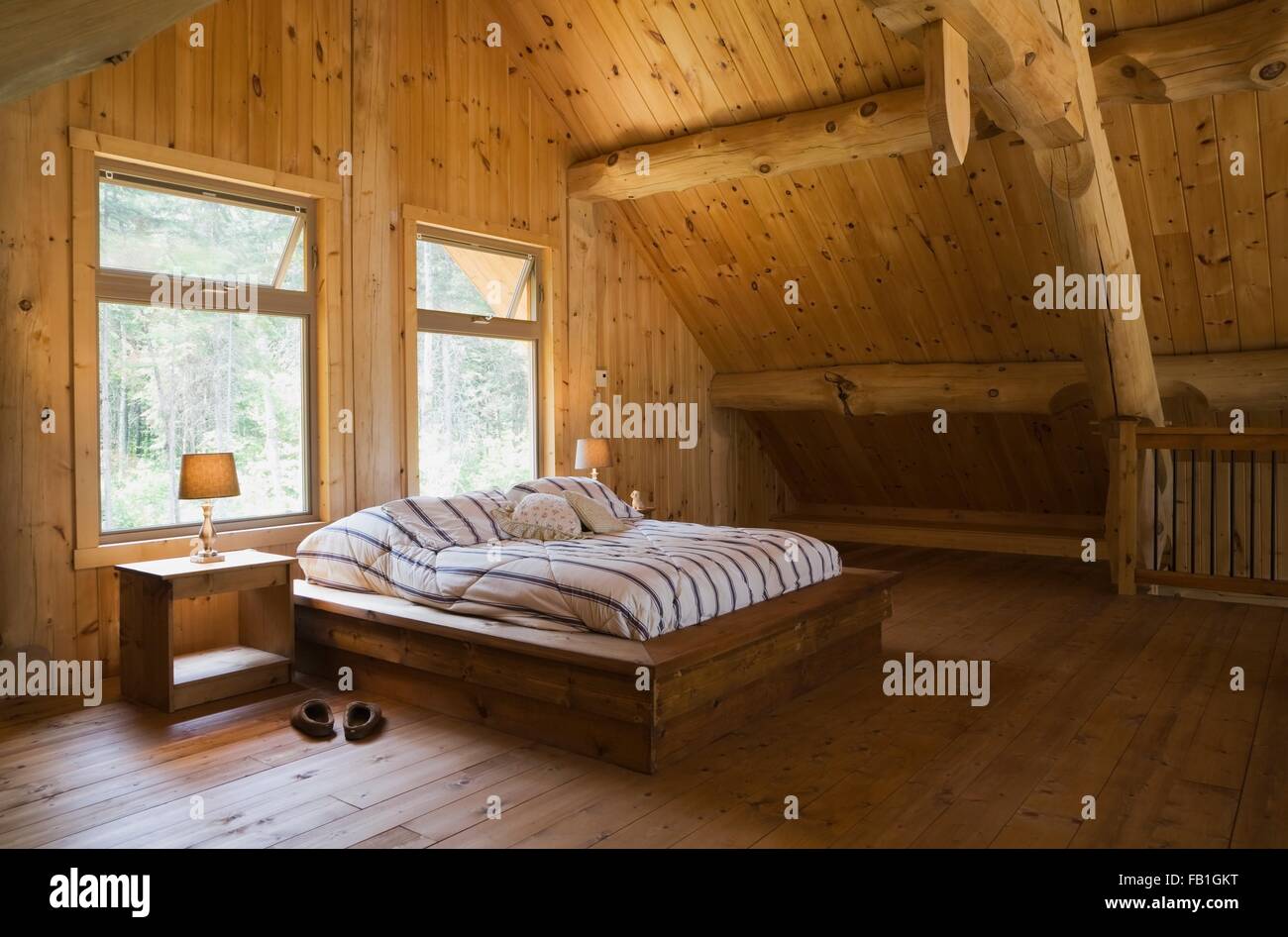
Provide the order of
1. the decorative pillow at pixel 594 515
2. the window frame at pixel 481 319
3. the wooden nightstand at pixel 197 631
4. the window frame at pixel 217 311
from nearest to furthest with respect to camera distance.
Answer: the wooden nightstand at pixel 197 631
the window frame at pixel 217 311
the decorative pillow at pixel 594 515
the window frame at pixel 481 319

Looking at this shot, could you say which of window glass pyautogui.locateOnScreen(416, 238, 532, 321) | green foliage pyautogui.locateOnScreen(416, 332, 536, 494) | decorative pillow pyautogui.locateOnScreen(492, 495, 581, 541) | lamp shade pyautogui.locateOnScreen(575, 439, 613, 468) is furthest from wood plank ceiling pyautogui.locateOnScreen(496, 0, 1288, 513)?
decorative pillow pyautogui.locateOnScreen(492, 495, 581, 541)

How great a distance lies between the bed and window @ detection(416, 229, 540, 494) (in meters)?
1.08

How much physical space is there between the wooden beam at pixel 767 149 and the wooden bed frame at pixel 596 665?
7.64ft

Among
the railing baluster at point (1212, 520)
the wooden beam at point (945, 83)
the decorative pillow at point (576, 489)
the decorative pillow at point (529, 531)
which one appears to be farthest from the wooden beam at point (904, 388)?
the wooden beam at point (945, 83)

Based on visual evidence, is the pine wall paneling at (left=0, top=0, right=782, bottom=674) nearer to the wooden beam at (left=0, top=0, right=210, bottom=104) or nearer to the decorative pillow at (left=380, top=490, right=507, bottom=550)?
the decorative pillow at (left=380, top=490, right=507, bottom=550)

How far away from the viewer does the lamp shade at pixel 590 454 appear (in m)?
5.63

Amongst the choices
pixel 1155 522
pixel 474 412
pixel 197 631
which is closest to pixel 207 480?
pixel 197 631

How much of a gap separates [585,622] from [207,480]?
1556mm

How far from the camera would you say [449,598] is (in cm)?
346

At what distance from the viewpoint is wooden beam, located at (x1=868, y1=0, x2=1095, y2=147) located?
2730mm

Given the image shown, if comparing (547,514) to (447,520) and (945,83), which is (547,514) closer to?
(447,520)

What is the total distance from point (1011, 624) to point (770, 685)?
74.2 inches

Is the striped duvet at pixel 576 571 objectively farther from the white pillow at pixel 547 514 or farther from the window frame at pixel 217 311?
the window frame at pixel 217 311

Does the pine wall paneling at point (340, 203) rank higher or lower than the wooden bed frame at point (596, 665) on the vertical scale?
higher
